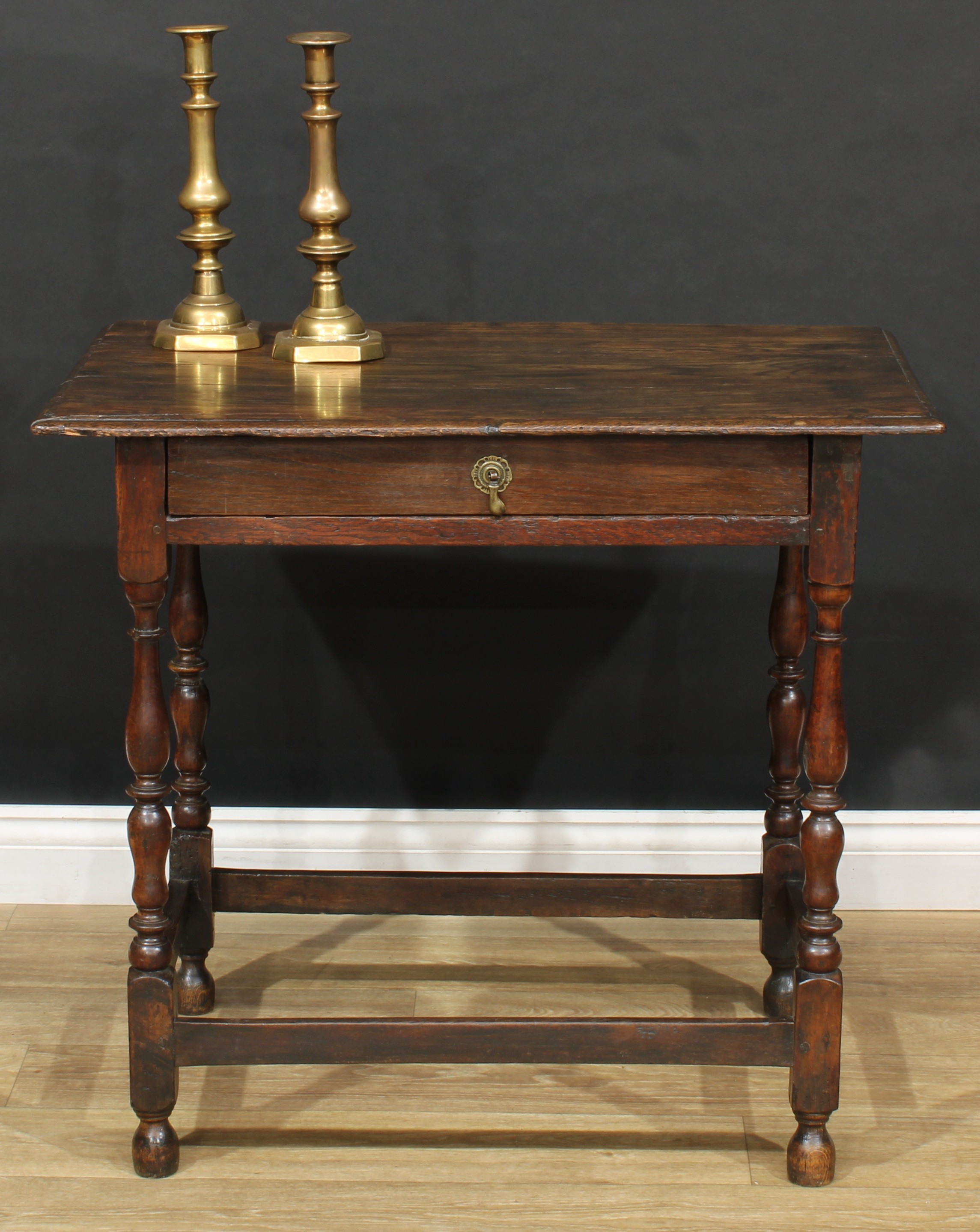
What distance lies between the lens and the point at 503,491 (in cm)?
206

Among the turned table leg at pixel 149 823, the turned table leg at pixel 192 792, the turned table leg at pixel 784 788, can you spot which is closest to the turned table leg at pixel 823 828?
A: the turned table leg at pixel 784 788

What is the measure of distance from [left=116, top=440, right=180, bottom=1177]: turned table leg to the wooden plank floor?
0.13 m

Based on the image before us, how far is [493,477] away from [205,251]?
2.03 ft

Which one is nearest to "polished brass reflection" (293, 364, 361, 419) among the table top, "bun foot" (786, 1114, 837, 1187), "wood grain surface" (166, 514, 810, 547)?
the table top

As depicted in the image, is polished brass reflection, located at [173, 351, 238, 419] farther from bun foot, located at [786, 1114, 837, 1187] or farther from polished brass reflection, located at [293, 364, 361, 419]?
bun foot, located at [786, 1114, 837, 1187]

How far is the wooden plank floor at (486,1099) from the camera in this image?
226 centimetres

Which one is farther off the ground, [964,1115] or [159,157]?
[159,157]

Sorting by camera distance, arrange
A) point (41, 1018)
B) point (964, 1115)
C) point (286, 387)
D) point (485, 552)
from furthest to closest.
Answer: point (485, 552), point (41, 1018), point (964, 1115), point (286, 387)

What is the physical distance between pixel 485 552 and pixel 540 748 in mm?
394

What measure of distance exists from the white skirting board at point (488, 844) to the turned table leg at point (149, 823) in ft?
2.48

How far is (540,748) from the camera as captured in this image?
3.02m

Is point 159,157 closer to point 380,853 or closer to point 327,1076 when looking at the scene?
point 380,853

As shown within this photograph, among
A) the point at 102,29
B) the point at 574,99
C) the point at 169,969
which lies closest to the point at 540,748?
the point at 169,969

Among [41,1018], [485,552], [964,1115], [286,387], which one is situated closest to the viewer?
[286,387]
